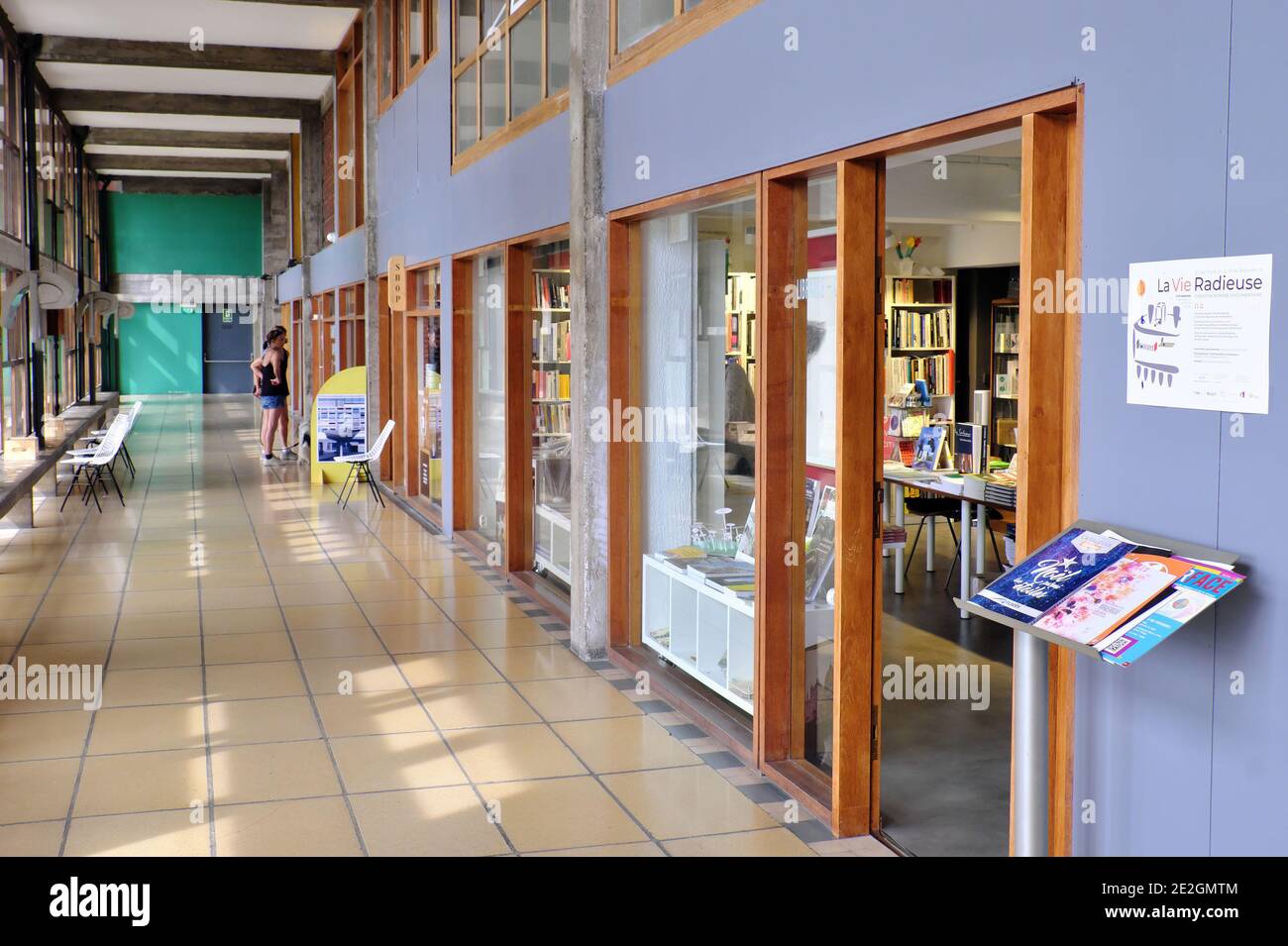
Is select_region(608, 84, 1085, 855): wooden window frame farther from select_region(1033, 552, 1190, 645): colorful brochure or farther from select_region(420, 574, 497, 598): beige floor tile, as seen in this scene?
select_region(420, 574, 497, 598): beige floor tile

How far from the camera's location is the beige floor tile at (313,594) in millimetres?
7457

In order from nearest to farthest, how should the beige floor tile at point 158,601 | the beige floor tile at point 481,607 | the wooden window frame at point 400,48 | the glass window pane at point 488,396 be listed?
the beige floor tile at point 481,607 → the beige floor tile at point 158,601 → the glass window pane at point 488,396 → the wooden window frame at point 400,48

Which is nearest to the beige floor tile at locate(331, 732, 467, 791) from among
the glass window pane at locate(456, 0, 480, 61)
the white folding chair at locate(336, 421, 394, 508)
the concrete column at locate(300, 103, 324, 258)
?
the glass window pane at locate(456, 0, 480, 61)

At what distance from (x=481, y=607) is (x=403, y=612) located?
432 millimetres

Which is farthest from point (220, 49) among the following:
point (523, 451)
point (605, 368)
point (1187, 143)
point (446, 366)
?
point (1187, 143)

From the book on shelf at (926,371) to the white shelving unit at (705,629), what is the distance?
431 centimetres

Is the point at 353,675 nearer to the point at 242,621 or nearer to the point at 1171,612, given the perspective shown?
the point at 242,621

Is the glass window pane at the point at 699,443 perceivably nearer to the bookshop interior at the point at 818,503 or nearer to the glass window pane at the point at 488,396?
the bookshop interior at the point at 818,503

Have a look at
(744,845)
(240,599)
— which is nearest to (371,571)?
(240,599)

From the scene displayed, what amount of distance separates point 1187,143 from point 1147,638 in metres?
0.98

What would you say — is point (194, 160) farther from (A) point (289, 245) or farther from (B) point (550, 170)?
(B) point (550, 170)

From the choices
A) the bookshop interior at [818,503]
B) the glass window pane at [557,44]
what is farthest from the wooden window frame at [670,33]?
the bookshop interior at [818,503]

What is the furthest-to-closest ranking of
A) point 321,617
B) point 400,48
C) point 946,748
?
point 400,48 < point 321,617 < point 946,748

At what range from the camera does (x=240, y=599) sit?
7496 mm
